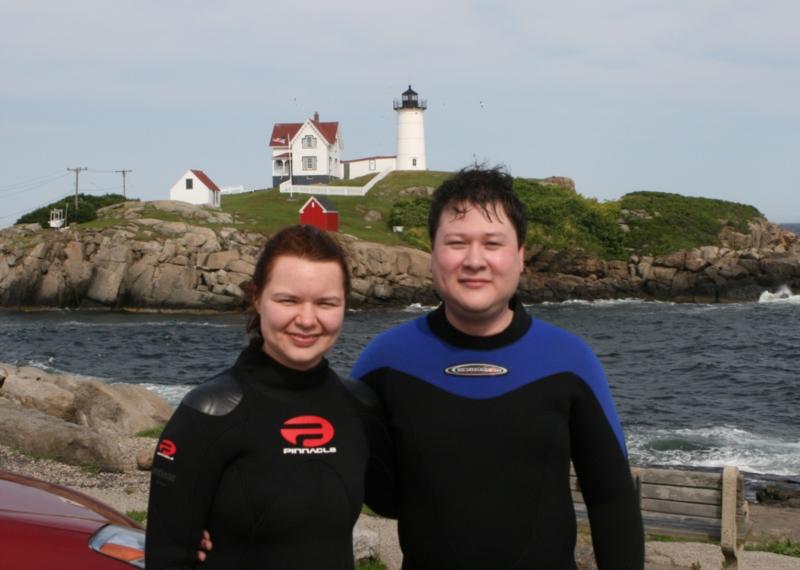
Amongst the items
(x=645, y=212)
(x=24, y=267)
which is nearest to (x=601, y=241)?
(x=645, y=212)

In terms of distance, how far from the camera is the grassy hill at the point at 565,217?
187ft

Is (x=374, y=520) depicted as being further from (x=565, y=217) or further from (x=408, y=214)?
(x=565, y=217)

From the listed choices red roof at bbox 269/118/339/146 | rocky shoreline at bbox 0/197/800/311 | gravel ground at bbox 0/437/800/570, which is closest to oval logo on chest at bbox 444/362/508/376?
gravel ground at bbox 0/437/800/570

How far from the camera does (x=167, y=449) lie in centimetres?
305

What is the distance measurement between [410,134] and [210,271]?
37715mm

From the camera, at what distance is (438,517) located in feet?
11.1

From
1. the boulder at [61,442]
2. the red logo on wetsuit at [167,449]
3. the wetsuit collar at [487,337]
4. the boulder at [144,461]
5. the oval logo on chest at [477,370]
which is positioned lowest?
the boulder at [144,461]

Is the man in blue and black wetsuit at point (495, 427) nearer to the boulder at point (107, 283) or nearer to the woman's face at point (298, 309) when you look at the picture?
the woman's face at point (298, 309)

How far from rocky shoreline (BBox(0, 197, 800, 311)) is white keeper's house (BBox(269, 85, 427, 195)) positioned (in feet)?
68.3

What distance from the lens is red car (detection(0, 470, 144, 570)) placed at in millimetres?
3342

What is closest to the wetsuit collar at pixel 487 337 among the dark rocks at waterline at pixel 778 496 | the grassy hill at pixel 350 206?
the dark rocks at waterline at pixel 778 496

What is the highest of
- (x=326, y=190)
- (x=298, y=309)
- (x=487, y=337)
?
(x=326, y=190)

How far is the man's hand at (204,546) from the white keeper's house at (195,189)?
6112cm

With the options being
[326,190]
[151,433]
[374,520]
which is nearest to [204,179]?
[326,190]
